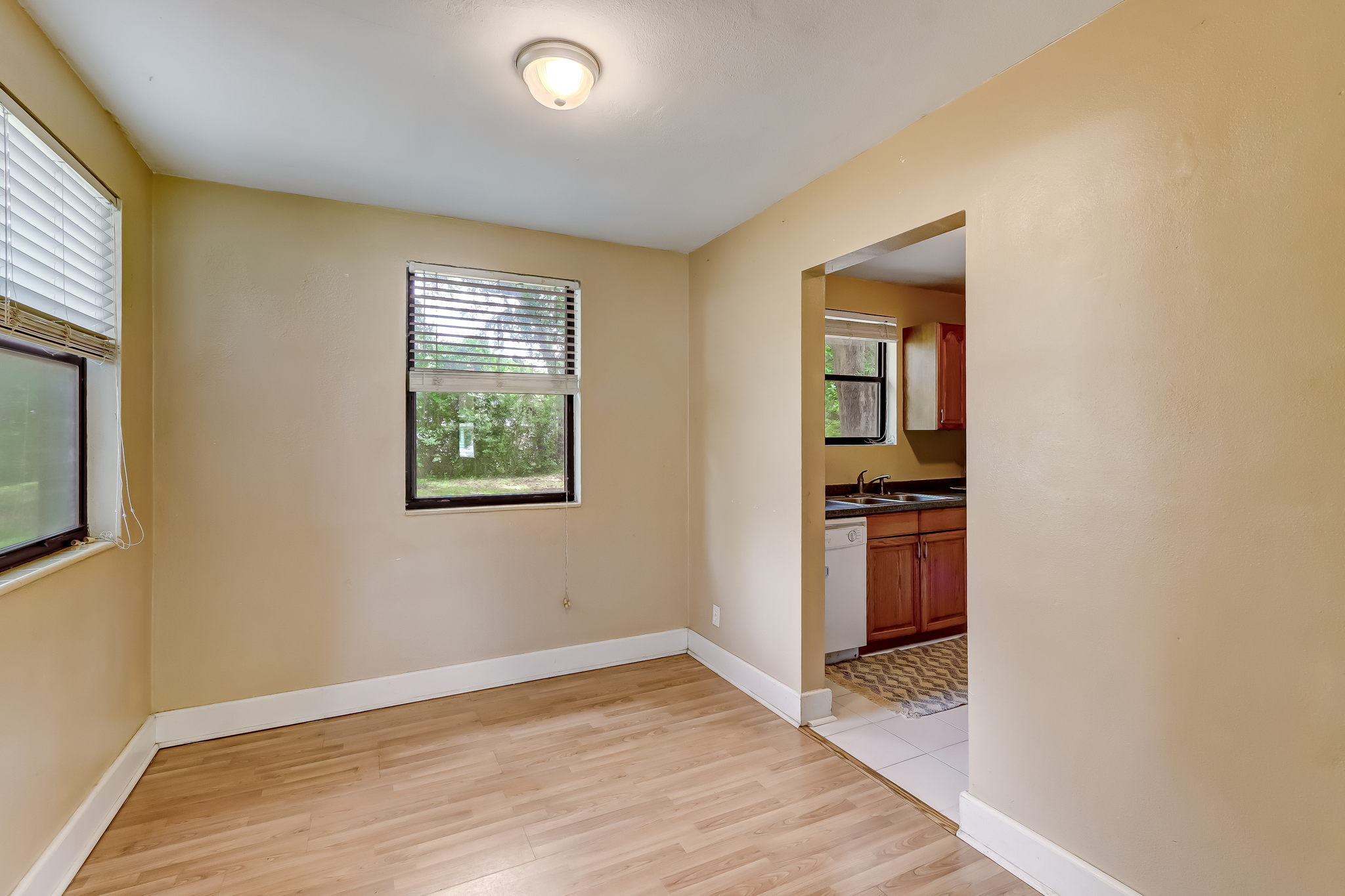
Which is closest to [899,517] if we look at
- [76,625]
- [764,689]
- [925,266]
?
[764,689]

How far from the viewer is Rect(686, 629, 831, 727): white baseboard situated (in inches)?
116

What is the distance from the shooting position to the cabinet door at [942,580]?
405cm

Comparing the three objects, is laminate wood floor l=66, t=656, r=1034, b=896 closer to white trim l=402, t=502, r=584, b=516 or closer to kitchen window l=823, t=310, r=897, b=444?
white trim l=402, t=502, r=584, b=516

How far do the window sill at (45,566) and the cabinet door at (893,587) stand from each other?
3.67 meters

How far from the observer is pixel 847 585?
3723 mm

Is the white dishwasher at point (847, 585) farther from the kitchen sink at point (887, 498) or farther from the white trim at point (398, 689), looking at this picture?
the white trim at point (398, 689)

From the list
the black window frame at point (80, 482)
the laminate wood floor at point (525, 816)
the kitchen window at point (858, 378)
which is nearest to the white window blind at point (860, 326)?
the kitchen window at point (858, 378)

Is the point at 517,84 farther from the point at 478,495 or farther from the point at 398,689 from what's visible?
the point at 398,689

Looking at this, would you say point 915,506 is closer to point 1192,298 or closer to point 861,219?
point 861,219

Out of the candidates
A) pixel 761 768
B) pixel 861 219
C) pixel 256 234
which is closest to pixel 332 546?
pixel 256 234

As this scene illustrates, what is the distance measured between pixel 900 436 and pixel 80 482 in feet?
15.3

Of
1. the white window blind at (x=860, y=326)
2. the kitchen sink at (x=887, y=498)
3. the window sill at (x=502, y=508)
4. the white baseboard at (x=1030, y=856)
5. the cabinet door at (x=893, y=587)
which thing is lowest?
the white baseboard at (x=1030, y=856)

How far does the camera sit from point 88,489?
2.29m

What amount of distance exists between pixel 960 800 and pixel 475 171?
3136mm
